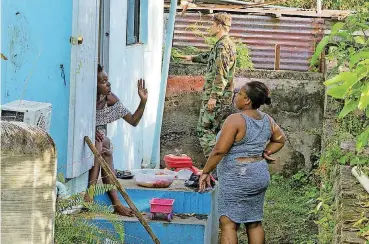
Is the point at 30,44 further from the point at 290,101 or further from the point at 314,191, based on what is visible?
the point at 290,101

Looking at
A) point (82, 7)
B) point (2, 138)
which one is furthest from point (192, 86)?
point (2, 138)

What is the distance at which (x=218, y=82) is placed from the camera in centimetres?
1021

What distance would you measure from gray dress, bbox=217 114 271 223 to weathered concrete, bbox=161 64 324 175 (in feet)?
16.1

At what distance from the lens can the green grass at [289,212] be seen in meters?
8.92

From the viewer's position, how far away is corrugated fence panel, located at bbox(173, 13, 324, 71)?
1295 centimetres

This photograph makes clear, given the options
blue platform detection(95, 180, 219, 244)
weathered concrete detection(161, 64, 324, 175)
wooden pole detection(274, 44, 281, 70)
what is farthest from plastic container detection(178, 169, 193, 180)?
wooden pole detection(274, 44, 281, 70)

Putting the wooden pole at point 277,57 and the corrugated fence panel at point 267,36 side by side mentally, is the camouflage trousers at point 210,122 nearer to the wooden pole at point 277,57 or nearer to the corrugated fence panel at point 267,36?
the wooden pole at point 277,57

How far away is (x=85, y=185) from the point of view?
22.6 feet

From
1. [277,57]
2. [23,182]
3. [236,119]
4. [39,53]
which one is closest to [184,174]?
[236,119]

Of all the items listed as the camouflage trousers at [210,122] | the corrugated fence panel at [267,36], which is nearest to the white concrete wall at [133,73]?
the camouflage trousers at [210,122]

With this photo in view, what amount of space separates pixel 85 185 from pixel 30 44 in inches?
53.7

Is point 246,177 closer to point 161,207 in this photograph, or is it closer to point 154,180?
point 161,207

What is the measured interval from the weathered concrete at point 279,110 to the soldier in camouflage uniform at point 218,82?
4.74 ft

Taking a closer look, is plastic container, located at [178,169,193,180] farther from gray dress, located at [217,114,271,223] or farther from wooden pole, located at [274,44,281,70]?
wooden pole, located at [274,44,281,70]
